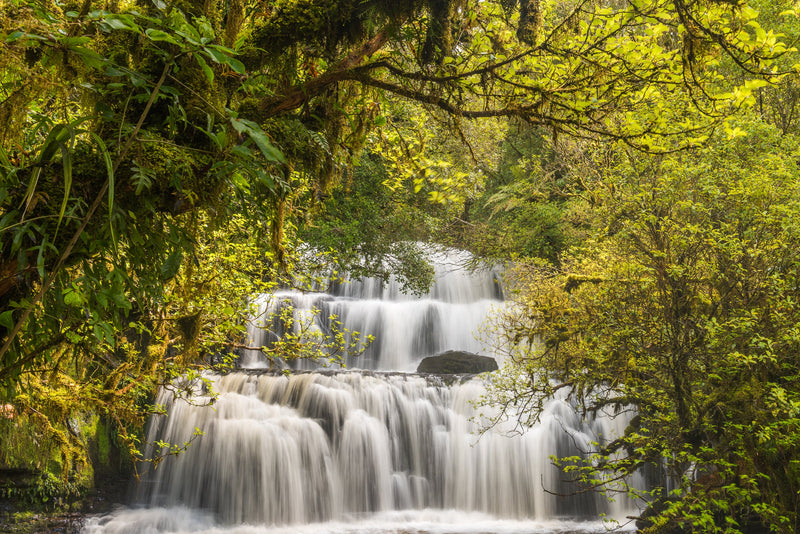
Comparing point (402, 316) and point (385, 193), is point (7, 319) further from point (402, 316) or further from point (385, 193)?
point (402, 316)

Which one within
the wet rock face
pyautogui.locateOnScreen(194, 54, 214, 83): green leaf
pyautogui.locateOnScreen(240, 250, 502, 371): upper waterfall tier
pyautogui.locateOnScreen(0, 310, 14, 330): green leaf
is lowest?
pyautogui.locateOnScreen(0, 310, 14, 330): green leaf

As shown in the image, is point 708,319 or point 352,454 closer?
point 708,319

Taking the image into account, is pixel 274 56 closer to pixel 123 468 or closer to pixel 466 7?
pixel 466 7

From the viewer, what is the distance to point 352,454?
435 inches

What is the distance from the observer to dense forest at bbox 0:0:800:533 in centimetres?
180

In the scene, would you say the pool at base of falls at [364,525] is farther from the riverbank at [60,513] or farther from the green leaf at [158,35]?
the green leaf at [158,35]

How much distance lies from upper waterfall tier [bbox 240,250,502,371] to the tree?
8311 millimetres

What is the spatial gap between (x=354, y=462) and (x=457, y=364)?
4.85 m

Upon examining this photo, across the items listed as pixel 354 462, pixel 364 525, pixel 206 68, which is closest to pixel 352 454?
pixel 354 462

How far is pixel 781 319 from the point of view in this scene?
5934mm

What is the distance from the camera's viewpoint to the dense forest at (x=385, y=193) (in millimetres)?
1798

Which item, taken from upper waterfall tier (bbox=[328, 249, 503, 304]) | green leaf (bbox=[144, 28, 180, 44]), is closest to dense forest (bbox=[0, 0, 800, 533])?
green leaf (bbox=[144, 28, 180, 44])

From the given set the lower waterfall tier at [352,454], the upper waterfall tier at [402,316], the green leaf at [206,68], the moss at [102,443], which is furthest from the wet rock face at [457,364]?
the green leaf at [206,68]

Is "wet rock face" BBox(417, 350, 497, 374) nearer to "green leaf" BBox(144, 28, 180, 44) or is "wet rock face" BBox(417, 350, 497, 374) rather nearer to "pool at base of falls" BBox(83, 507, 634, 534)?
"pool at base of falls" BBox(83, 507, 634, 534)
